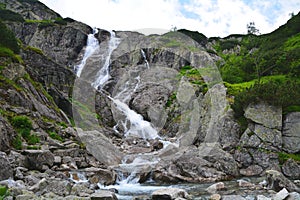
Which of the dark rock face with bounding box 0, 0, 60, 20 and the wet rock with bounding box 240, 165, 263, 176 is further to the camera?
the dark rock face with bounding box 0, 0, 60, 20

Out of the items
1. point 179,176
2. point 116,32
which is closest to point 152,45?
point 116,32

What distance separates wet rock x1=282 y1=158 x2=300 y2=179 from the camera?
18.8m

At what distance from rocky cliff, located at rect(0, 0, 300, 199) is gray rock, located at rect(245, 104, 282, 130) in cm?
7

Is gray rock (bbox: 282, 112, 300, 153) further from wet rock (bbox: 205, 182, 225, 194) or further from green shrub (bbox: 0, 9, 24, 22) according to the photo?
green shrub (bbox: 0, 9, 24, 22)

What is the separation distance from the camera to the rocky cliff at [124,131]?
1334cm

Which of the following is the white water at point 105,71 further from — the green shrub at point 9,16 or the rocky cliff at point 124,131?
the green shrub at point 9,16

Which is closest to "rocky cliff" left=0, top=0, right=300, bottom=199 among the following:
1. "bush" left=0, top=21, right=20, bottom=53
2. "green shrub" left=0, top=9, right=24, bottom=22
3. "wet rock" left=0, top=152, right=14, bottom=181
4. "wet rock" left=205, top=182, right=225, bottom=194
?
"wet rock" left=0, top=152, right=14, bottom=181

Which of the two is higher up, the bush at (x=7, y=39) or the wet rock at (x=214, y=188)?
the bush at (x=7, y=39)

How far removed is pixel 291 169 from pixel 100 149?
44.0 ft

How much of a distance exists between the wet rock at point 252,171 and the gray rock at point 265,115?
11.9 feet

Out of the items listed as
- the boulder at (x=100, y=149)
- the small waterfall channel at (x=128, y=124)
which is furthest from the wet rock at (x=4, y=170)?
the boulder at (x=100, y=149)

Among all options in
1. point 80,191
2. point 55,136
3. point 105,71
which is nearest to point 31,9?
point 105,71

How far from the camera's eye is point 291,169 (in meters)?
19.0

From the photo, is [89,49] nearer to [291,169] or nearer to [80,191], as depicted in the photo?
[291,169]
